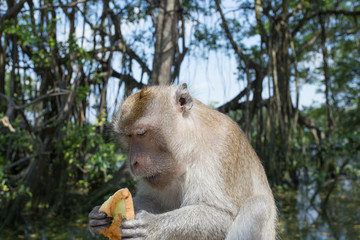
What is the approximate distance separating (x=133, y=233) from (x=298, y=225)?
6209 millimetres

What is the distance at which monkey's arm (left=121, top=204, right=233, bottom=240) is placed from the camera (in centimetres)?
295

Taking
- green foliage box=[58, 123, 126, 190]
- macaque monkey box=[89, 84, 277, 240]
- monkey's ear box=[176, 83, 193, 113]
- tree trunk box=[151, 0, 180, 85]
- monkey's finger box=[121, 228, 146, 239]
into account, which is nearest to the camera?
monkey's finger box=[121, 228, 146, 239]

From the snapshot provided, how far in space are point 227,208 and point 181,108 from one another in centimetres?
100

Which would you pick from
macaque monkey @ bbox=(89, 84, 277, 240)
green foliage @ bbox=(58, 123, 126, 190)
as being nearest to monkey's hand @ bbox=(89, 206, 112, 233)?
macaque monkey @ bbox=(89, 84, 277, 240)

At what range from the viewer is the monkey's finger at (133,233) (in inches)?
114

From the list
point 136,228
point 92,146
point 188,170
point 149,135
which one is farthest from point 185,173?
point 92,146

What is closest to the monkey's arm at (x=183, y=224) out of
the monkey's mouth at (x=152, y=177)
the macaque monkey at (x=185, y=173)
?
the macaque monkey at (x=185, y=173)

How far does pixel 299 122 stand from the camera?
12117 mm

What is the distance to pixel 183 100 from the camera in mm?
3486

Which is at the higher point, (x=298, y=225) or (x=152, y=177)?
(x=152, y=177)

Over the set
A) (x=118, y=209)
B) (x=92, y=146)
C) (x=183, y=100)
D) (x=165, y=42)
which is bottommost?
(x=118, y=209)

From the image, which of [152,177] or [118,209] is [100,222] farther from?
[152,177]

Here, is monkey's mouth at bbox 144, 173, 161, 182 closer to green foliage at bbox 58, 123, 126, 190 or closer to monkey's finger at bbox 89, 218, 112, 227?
monkey's finger at bbox 89, 218, 112, 227

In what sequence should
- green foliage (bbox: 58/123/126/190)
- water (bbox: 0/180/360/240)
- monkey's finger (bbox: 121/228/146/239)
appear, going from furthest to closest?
water (bbox: 0/180/360/240), green foliage (bbox: 58/123/126/190), monkey's finger (bbox: 121/228/146/239)
